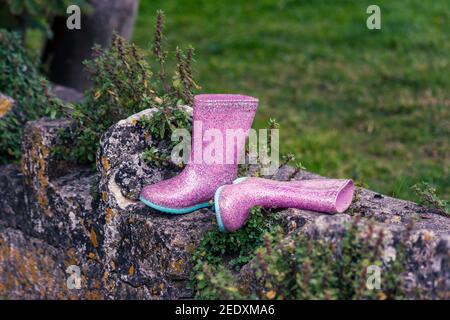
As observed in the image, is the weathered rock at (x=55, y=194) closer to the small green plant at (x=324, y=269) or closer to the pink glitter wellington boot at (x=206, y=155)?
the pink glitter wellington boot at (x=206, y=155)

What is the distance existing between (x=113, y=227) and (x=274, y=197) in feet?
2.30

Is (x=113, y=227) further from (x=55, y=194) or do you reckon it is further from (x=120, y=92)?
(x=120, y=92)

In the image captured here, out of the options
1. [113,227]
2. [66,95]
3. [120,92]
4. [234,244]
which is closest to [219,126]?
[234,244]

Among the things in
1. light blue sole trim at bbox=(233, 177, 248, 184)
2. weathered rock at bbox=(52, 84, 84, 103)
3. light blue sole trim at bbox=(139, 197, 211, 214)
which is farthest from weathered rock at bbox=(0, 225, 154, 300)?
weathered rock at bbox=(52, 84, 84, 103)

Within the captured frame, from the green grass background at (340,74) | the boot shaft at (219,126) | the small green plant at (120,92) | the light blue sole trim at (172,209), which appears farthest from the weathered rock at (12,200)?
the green grass background at (340,74)

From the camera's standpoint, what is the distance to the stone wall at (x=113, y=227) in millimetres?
2688

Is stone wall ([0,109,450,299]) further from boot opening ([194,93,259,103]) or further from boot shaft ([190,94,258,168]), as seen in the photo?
boot opening ([194,93,259,103])

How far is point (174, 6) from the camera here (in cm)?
1008

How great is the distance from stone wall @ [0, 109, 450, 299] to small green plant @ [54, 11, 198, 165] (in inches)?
3.8

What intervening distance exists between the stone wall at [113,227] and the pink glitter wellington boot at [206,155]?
0.08 meters

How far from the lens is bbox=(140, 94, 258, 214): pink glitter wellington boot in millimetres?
3115

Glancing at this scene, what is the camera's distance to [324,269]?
2453 millimetres
